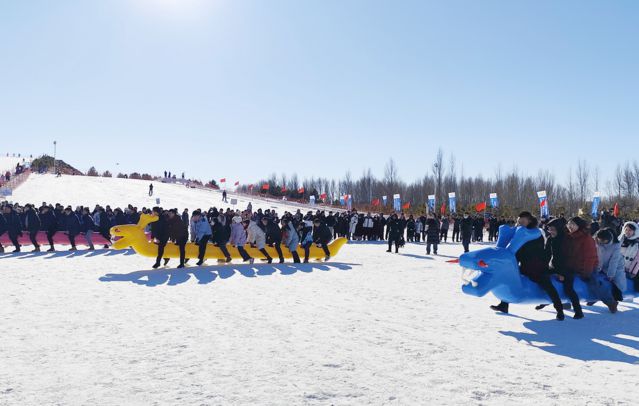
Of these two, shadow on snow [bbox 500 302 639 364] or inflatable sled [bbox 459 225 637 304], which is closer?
shadow on snow [bbox 500 302 639 364]

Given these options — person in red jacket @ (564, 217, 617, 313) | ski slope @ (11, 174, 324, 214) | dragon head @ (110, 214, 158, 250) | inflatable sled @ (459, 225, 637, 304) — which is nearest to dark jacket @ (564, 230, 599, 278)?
person in red jacket @ (564, 217, 617, 313)

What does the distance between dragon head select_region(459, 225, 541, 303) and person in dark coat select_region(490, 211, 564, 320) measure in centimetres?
9

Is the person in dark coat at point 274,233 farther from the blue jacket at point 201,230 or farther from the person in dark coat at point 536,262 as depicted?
the person in dark coat at point 536,262

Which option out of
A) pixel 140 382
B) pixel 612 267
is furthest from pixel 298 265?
pixel 140 382

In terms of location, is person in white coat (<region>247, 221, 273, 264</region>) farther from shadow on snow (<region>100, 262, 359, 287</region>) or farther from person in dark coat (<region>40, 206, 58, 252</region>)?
person in dark coat (<region>40, 206, 58, 252</region>)

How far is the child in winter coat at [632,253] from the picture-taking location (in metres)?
9.26

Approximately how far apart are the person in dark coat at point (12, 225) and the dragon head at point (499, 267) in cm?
1437

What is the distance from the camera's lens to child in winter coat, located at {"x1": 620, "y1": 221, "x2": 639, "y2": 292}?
9.26 meters

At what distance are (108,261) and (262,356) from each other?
10.3 meters

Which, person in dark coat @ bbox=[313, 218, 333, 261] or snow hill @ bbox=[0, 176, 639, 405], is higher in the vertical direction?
person in dark coat @ bbox=[313, 218, 333, 261]

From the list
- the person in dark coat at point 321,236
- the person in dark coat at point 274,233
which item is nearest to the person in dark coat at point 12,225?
the person in dark coat at point 274,233

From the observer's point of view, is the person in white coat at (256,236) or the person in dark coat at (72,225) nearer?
the person in white coat at (256,236)

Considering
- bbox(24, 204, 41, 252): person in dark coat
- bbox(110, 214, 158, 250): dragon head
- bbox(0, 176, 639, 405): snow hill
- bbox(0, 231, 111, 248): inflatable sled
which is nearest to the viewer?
bbox(0, 176, 639, 405): snow hill

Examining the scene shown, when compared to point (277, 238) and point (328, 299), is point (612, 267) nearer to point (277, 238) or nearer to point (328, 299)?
point (328, 299)
